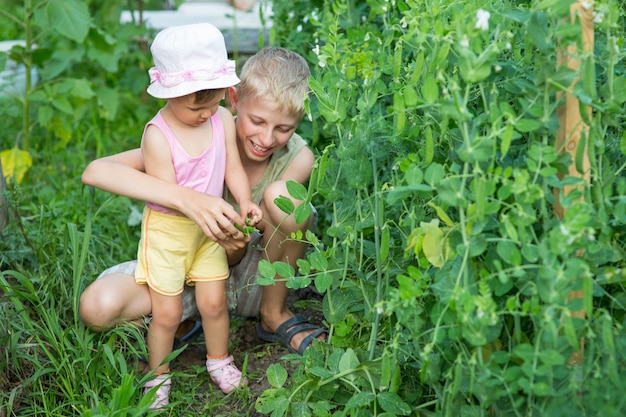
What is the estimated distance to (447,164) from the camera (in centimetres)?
186

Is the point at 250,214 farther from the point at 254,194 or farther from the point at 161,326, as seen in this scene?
the point at 161,326

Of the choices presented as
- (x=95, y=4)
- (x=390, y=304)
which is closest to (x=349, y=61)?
(x=390, y=304)

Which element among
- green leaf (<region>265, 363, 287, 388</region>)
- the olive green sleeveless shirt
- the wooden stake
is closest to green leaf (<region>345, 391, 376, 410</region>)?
green leaf (<region>265, 363, 287, 388</region>)

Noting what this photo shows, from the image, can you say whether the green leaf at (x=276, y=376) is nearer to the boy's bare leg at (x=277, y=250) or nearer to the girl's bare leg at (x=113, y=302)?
the boy's bare leg at (x=277, y=250)

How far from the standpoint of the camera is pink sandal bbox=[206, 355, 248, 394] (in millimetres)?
2246

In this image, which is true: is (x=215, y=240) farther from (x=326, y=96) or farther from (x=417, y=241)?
(x=417, y=241)

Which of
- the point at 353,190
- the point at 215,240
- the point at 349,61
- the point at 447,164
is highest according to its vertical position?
the point at 349,61

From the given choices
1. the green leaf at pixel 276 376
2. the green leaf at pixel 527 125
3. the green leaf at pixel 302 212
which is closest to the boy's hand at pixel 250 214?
the green leaf at pixel 302 212

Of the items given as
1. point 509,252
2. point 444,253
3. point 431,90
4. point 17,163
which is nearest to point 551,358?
point 509,252

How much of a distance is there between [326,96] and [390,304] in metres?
0.54

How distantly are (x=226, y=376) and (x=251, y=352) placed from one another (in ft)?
Answer: 0.78

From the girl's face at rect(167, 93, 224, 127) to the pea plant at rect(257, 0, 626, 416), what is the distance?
0.34 metres

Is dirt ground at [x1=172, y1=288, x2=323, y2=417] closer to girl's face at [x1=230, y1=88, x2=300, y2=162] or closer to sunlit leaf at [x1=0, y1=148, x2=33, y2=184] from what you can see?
girl's face at [x1=230, y1=88, x2=300, y2=162]

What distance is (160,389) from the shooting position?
217 cm
